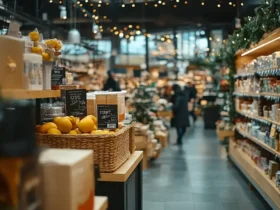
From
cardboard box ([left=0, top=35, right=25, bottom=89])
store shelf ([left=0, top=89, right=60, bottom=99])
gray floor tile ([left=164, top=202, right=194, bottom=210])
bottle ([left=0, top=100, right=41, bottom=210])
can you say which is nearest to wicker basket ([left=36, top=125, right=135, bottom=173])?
store shelf ([left=0, top=89, right=60, bottom=99])

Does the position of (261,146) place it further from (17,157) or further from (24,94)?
(17,157)

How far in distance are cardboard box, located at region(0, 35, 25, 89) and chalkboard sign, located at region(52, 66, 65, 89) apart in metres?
0.95

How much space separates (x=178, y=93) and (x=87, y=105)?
884 centimetres

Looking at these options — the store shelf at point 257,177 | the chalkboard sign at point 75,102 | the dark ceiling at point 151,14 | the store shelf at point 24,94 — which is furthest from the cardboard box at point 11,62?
the dark ceiling at point 151,14

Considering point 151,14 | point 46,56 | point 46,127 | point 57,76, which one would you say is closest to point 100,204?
point 46,127

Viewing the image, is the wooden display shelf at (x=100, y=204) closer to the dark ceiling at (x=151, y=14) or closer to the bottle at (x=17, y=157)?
the bottle at (x=17, y=157)

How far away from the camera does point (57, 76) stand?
3250 millimetres

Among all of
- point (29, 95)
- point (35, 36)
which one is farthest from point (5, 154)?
point (35, 36)

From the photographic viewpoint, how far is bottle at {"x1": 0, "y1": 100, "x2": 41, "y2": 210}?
1.45m

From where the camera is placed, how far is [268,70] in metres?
5.82

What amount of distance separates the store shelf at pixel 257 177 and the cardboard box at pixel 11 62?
11.9 ft

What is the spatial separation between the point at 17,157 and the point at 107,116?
1.74 m

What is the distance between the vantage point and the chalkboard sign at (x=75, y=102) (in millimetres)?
3365

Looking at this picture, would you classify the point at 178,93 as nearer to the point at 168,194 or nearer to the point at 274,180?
the point at 168,194
